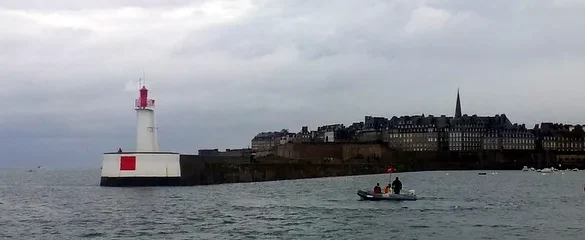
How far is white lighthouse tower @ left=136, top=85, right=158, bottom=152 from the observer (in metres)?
65.6

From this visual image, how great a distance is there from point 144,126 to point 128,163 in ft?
11.2

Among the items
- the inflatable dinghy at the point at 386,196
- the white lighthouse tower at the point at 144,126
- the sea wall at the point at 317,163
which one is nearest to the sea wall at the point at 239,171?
the sea wall at the point at 317,163

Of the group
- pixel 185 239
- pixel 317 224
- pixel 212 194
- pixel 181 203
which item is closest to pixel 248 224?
pixel 317 224

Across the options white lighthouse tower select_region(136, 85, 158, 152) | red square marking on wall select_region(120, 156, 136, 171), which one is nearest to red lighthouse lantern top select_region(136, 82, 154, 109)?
white lighthouse tower select_region(136, 85, 158, 152)

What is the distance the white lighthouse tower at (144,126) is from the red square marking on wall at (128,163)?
1.54 m

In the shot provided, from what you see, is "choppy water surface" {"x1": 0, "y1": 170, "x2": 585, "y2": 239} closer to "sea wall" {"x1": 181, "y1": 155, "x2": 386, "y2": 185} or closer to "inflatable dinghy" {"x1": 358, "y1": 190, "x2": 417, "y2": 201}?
→ "inflatable dinghy" {"x1": 358, "y1": 190, "x2": 417, "y2": 201}

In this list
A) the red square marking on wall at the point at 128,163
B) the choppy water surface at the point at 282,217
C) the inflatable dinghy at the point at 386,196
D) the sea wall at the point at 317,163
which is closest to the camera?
the choppy water surface at the point at 282,217

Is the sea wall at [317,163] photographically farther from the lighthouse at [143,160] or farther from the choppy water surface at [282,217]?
the choppy water surface at [282,217]

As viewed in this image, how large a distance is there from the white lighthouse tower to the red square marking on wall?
154 centimetres

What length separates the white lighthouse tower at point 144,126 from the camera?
215 feet

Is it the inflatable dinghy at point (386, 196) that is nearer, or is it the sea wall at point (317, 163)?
the inflatable dinghy at point (386, 196)

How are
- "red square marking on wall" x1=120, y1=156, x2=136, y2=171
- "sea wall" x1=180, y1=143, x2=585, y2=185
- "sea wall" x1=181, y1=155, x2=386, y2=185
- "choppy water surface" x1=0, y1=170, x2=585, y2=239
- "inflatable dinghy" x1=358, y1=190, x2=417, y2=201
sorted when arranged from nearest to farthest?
"choppy water surface" x1=0, y1=170, x2=585, y2=239
"inflatable dinghy" x1=358, y1=190, x2=417, y2=201
"red square marking on wall" x1=120, y1=156, x2=136, y2=171
"sea wall" x1=181, y1=155, x2=386, y2=185
"sea wall" x1=180, y1=143, x2=585, y2=185

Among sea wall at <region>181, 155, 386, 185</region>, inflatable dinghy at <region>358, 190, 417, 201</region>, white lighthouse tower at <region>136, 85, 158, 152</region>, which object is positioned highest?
white lighthouse tower at <region>136, 85, 158, 152</region>

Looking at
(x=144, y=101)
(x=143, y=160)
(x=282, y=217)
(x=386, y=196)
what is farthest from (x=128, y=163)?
(x=282, y=217)
